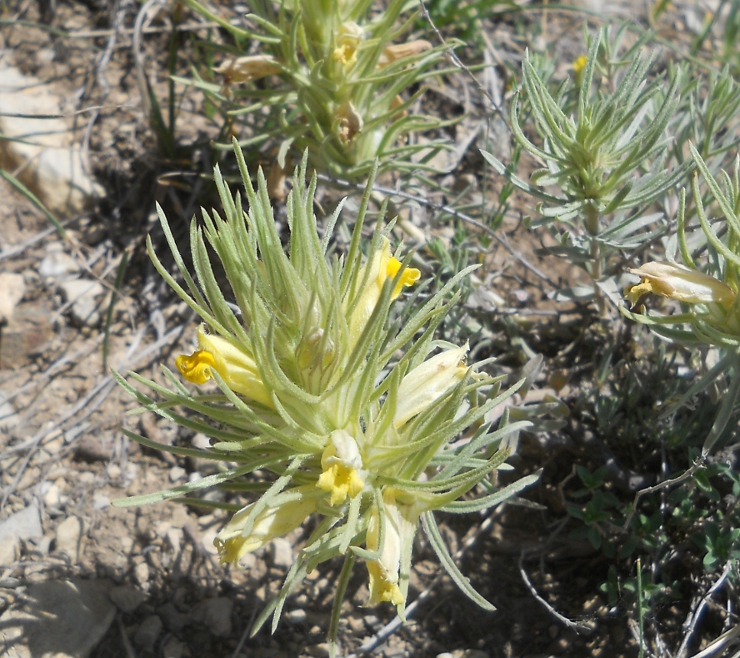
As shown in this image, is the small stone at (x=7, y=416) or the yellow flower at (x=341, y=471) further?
the small stone at (x=7, y=416)

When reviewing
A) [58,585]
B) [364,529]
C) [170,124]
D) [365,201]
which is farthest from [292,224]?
[170,124]

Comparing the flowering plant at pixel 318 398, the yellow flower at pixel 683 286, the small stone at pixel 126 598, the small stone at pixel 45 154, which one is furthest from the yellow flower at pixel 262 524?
the small stone at pixel 45 154

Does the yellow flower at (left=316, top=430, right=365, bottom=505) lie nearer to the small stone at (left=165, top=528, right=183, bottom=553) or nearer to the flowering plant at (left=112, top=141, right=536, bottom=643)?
the flowering plant at (left=112, top=141, right=536, bottom=643)

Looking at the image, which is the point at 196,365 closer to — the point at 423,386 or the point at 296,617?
the point at 423,386

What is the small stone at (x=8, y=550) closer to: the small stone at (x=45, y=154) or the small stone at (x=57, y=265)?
the small stone at (x=57, y=265)

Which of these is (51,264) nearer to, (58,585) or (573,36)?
(58,585)

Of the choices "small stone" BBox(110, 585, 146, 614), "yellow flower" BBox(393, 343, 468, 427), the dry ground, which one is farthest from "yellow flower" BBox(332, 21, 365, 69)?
"small stone" BBox(110, 585, 146, 614)

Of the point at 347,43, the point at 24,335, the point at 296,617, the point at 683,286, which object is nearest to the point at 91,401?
the point at 24,335
